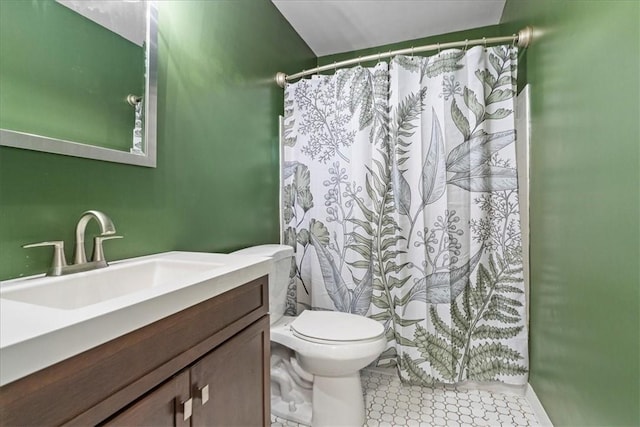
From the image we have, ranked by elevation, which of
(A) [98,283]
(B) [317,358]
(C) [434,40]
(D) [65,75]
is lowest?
(B) [317,358]

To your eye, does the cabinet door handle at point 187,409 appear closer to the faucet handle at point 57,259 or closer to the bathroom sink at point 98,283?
the bathroom sink at point 98,283

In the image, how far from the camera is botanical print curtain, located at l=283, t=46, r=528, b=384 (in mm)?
1727

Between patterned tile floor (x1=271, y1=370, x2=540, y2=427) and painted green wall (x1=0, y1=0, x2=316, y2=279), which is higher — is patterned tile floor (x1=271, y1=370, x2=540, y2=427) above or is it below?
below

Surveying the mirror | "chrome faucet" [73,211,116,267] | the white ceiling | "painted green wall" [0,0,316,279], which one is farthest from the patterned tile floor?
the white ceiling

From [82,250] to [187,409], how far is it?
1.77 feet

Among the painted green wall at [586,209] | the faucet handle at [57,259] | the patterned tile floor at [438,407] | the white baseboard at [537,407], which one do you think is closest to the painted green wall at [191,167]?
the faucet handle at [57,259]

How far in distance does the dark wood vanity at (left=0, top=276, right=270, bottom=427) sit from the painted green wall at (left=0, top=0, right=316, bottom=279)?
1.55 ft

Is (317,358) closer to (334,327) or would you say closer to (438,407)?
(334,327)

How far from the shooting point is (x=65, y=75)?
0.95 meters

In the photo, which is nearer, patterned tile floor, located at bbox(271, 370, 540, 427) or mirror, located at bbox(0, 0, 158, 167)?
mirror, located at bbox(0, 0, 158, 167)

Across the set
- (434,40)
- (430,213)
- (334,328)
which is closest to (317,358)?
(334,328)

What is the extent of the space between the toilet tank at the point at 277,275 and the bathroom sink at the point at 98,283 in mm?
526

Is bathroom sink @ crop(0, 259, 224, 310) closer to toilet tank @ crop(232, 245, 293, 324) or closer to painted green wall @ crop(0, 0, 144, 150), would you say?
painted green wall @ crop(0, 0, 144, 150)

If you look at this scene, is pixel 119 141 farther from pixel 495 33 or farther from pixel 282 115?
pixel 495 33
